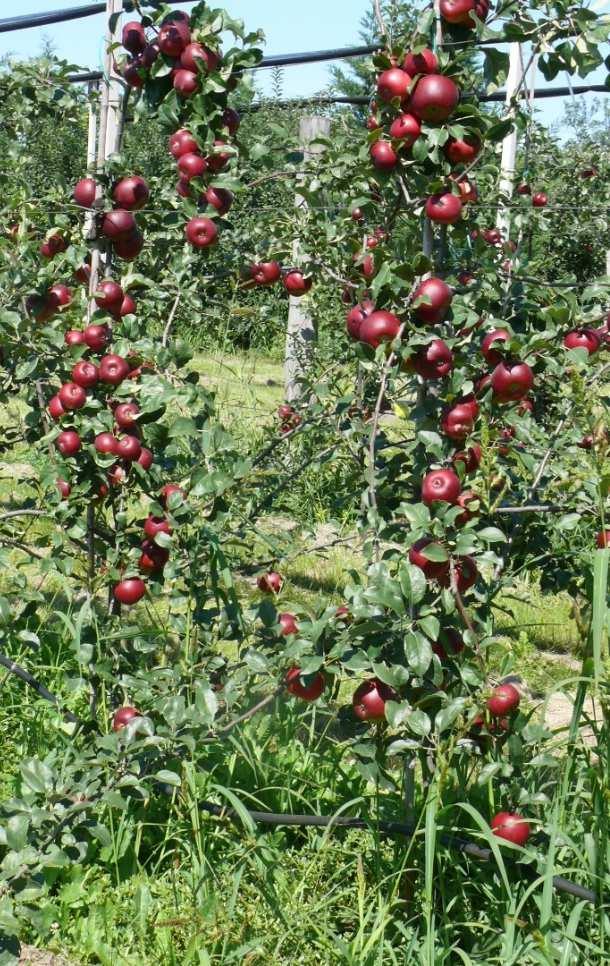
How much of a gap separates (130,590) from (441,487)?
2.74ft

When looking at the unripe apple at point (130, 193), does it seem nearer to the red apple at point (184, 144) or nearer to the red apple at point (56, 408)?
the red apple at point (184, 144)

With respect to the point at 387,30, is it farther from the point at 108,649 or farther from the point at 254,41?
the point at 108,649

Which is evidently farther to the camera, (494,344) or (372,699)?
(494,344)

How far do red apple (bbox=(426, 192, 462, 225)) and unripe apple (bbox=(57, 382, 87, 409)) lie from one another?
0.87 metres

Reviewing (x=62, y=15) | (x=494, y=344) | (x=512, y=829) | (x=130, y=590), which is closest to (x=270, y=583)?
(x=130, y=590)

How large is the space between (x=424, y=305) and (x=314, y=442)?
276 cm

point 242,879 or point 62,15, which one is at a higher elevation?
point 62,15

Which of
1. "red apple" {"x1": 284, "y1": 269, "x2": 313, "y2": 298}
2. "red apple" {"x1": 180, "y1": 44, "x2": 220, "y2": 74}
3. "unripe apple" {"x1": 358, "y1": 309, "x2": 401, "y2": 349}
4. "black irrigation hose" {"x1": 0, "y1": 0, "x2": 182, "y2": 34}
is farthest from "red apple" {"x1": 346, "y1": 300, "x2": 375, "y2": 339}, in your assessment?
"black irrigation hose" {"x1": 0, "y1": 0, "x2": 182, "y2": 34}

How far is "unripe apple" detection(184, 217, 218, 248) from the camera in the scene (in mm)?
2598

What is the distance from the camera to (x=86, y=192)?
2568 millimetres

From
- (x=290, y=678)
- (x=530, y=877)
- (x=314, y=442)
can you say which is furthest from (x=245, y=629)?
(x=314, y=442)

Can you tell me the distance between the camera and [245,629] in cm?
236

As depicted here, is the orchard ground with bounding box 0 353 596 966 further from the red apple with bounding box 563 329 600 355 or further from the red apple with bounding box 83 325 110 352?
the red apple with bounding box 83 325 110 352

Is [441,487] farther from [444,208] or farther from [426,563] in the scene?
[444,208]
